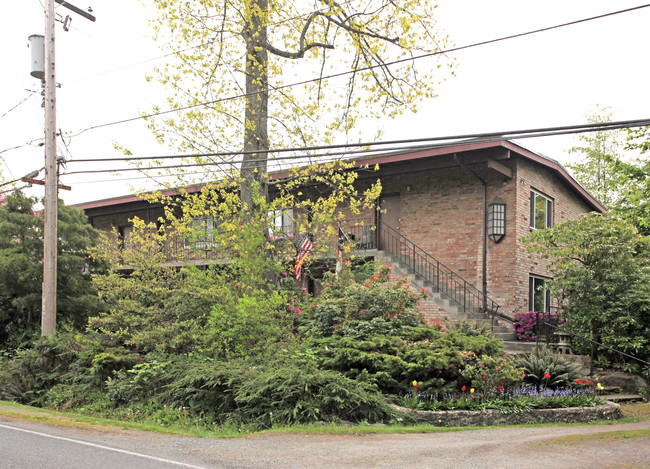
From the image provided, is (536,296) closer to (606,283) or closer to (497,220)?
(497,220)

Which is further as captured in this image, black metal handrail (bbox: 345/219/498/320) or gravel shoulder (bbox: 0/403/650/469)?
black metal handrail (bbox: 345/219/498/320)

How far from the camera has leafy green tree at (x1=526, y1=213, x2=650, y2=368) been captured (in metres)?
12.6

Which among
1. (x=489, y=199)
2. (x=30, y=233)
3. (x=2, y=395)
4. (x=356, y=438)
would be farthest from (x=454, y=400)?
(x=30, y=233)

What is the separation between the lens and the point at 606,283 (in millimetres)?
13234

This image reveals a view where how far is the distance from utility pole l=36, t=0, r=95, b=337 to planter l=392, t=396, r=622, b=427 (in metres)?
8.94

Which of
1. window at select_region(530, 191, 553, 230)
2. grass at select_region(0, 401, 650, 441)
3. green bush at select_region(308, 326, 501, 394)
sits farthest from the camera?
window at select_region(530, 191, 553, 230)

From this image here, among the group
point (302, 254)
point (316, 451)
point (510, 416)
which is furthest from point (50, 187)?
point (510, 416)

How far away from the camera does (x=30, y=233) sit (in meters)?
15.6

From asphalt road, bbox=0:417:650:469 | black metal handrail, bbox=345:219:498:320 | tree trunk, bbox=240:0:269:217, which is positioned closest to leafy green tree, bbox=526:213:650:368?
black metal handrail, bbox=345:219:498:320

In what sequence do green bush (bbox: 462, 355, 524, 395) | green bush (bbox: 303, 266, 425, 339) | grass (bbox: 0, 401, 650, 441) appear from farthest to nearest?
green bush (bbox: 303, 266, 425, 339) < green bush (bbox: 462, 355, 524, 395) < grass (bbox: 0, 401, 650, 441)

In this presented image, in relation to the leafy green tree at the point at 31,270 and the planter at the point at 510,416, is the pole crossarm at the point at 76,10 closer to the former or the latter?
the leafy green tree at the point at 31,270

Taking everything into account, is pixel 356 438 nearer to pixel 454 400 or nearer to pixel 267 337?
pixel 454 400

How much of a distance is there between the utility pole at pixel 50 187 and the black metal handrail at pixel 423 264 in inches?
304

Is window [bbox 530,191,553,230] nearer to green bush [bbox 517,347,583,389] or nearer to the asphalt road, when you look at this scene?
green bush [bbox 517,347,583,389]
